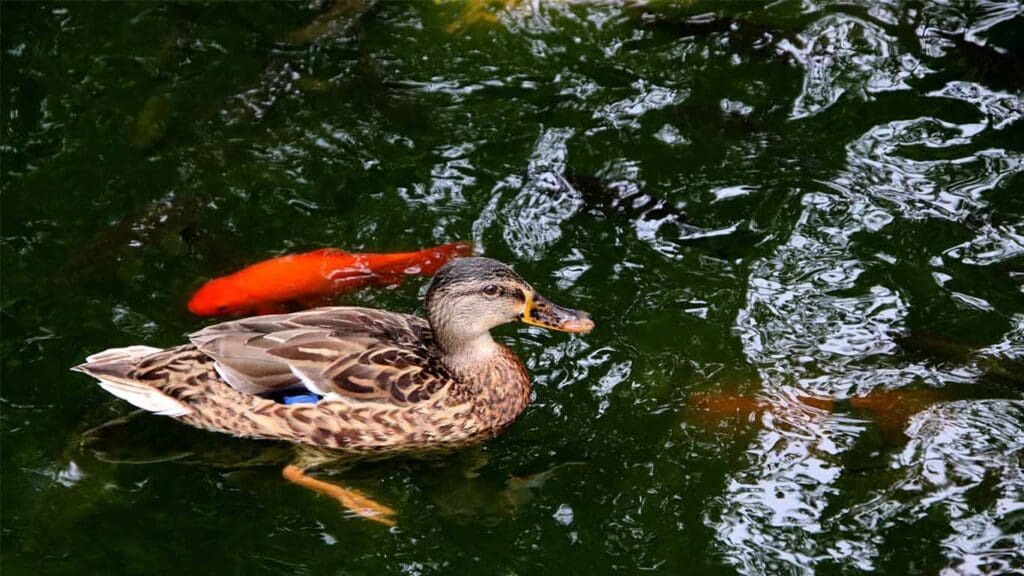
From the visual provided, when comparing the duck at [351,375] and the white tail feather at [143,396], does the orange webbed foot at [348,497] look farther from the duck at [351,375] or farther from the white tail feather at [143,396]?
the white tail feather at [143,396]

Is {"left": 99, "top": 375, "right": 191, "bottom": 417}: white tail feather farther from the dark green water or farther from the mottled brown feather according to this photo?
the dark green water

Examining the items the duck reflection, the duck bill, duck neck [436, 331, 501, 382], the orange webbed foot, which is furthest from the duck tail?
the duck bill

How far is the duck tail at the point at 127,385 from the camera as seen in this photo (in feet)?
18.6

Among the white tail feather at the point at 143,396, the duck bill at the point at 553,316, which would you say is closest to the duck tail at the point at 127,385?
the white tail feather at the point at 143,396

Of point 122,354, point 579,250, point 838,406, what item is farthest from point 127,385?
point 838,406

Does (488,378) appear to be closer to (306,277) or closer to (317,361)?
(317,361)

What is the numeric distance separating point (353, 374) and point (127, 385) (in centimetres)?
111

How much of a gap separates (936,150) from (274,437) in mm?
4171

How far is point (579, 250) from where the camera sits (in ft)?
21.5

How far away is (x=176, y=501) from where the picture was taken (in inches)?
214

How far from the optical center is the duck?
5621 millimetres

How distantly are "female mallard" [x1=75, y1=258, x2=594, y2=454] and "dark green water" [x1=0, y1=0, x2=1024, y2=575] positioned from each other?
0.19 m

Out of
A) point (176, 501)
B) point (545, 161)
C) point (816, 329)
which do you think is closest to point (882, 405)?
point (816, 329)

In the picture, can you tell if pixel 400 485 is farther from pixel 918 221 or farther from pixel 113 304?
pixel 918 221
